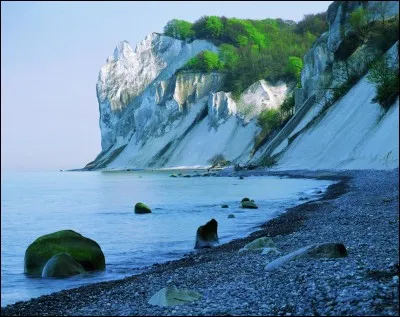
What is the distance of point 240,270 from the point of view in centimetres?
938

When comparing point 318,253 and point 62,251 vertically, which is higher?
point 318,253

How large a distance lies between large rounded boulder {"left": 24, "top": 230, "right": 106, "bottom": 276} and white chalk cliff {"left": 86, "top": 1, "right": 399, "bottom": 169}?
2572cm

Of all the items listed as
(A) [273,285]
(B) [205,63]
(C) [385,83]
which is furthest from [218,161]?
(A) [273,285]

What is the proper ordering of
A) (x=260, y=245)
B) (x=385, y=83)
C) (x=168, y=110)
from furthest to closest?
(x=168, y=110), (x=385, y=83), (x=260, y=245)

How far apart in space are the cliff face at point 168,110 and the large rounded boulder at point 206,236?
63897 millimetres

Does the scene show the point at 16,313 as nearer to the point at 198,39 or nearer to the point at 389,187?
the point at 389,187

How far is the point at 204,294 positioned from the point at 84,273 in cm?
512

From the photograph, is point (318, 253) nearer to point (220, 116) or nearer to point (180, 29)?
point (220, 116)

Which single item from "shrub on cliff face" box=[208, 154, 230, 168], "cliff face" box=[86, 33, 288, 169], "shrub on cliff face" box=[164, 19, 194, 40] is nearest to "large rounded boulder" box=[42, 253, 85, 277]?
"cliff face" box=[86, 33, 288, 169]

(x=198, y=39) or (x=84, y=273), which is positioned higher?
(x=198, y=39)

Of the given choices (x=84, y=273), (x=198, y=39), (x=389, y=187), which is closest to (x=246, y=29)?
(x=198, y=39)

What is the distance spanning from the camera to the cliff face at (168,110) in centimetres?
8844

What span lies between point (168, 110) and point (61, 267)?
91.3 m

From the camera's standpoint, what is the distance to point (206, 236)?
51.4ft
